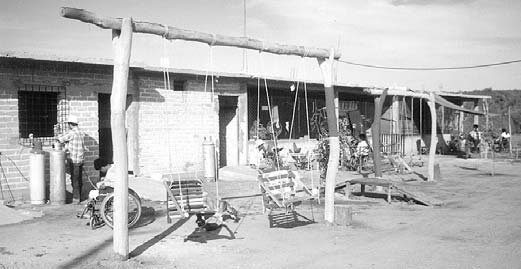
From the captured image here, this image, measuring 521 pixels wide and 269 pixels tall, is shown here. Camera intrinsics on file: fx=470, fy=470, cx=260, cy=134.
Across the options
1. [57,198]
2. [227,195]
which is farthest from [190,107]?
[57,198]

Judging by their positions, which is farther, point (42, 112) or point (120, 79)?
point (42, 112)

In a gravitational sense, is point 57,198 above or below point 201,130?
below

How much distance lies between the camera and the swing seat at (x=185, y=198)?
23.4 ft

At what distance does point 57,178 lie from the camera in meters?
10.0

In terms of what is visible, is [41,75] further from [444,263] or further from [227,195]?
[444,263]

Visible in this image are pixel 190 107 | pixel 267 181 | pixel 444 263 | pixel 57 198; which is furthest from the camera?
pixel 190 107

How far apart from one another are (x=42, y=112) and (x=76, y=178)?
235 cm

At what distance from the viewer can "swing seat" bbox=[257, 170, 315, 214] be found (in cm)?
773

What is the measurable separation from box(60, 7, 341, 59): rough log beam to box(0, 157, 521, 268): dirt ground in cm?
A: 288

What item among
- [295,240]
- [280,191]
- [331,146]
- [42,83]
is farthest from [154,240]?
[42,83]

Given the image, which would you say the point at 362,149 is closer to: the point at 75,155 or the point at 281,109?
the point at 281,109

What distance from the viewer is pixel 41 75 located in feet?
36.8

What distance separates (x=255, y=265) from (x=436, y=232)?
10.7 feet

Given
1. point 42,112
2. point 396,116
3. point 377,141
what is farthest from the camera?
point 396,116
